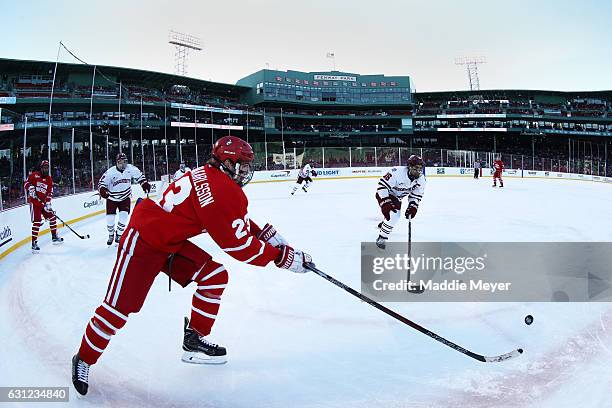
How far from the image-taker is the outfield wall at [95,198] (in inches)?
251

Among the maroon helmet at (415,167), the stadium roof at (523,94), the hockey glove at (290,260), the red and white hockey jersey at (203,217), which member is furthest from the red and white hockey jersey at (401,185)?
the stadium roof at (523,94)

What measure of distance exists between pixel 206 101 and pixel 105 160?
24137 millimetres

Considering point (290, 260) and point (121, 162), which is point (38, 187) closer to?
point (121, 162)

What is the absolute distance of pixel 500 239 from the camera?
6.04 metres

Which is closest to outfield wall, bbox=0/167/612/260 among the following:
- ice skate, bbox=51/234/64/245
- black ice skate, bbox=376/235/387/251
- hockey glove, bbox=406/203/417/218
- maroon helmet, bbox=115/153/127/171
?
ice skate, bbox=51/234/64/245

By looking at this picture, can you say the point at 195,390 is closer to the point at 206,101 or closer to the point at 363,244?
the point at 363,244

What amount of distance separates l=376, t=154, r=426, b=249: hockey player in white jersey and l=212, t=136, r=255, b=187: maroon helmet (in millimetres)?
3250

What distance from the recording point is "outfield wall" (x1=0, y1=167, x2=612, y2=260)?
637 centimetres

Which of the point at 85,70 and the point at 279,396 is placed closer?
the point at 279,396

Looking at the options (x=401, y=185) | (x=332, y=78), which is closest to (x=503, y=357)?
(x=401, y=185)

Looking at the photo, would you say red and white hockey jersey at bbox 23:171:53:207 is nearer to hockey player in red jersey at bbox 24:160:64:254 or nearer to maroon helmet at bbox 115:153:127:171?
hockey player in red jersey at bbox 24:160:64:254

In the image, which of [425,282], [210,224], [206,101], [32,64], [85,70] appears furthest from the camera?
[206,101]

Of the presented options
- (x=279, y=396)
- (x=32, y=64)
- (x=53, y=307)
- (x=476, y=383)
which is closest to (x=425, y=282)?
(x=476, y=383)

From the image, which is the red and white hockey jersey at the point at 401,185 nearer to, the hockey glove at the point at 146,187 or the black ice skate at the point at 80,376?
the hockey glove at the point at 146,187
